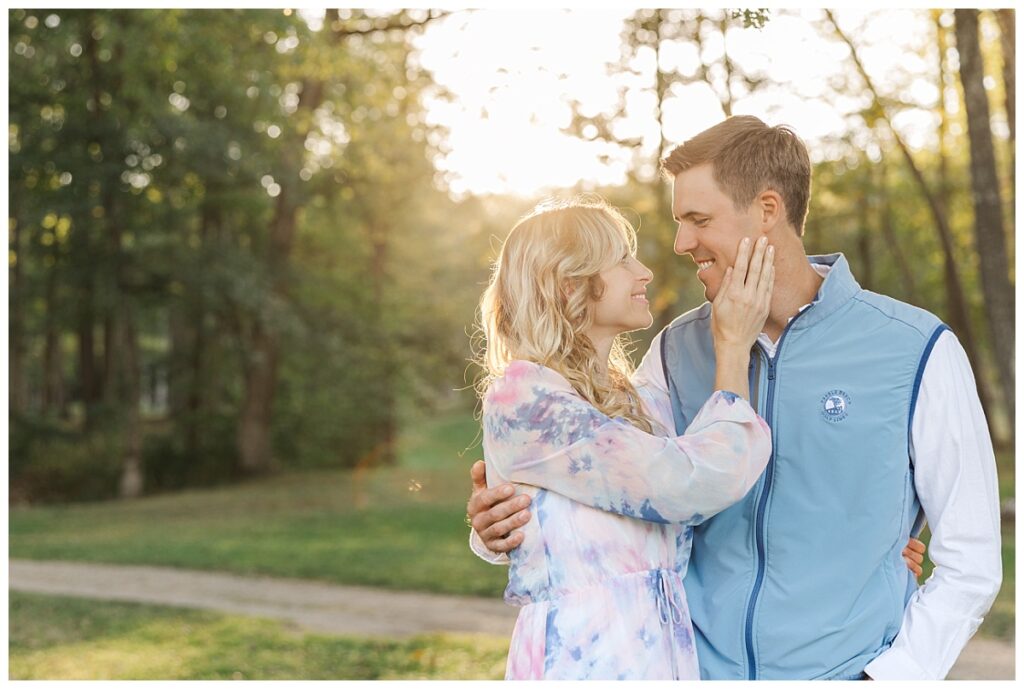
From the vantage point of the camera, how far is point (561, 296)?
2.82 m

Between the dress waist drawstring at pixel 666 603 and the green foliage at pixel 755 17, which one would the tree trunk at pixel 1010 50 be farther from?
the dress waist drawstring at pixel 666 603

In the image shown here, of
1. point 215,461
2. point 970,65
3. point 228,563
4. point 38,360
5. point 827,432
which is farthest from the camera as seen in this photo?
point 38,360

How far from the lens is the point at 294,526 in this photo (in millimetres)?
16906

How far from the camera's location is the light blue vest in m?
2.65

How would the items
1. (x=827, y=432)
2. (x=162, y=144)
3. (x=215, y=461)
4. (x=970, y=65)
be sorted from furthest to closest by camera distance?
(x=215, y=461) → (x=162, y=144) → (x=970, y=65) → (x=827, y=432)

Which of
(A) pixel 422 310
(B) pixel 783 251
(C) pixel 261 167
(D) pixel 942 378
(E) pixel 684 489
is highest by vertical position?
(C) pixel 261 167

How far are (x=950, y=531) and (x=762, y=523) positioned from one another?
42 centimetres

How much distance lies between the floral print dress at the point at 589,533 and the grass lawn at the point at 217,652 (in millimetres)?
5401

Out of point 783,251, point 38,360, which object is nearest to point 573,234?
point 783,251

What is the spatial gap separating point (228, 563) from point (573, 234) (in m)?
11.3

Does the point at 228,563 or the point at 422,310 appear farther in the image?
the point at 422,310

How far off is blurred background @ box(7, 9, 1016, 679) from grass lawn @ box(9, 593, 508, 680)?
0.04m

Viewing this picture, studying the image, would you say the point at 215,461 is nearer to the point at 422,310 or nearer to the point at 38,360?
the point at 422,310

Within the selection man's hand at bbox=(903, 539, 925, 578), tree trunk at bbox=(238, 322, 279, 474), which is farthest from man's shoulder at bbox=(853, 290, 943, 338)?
tree trunk at bbox=(238, 322, 279, 474)
